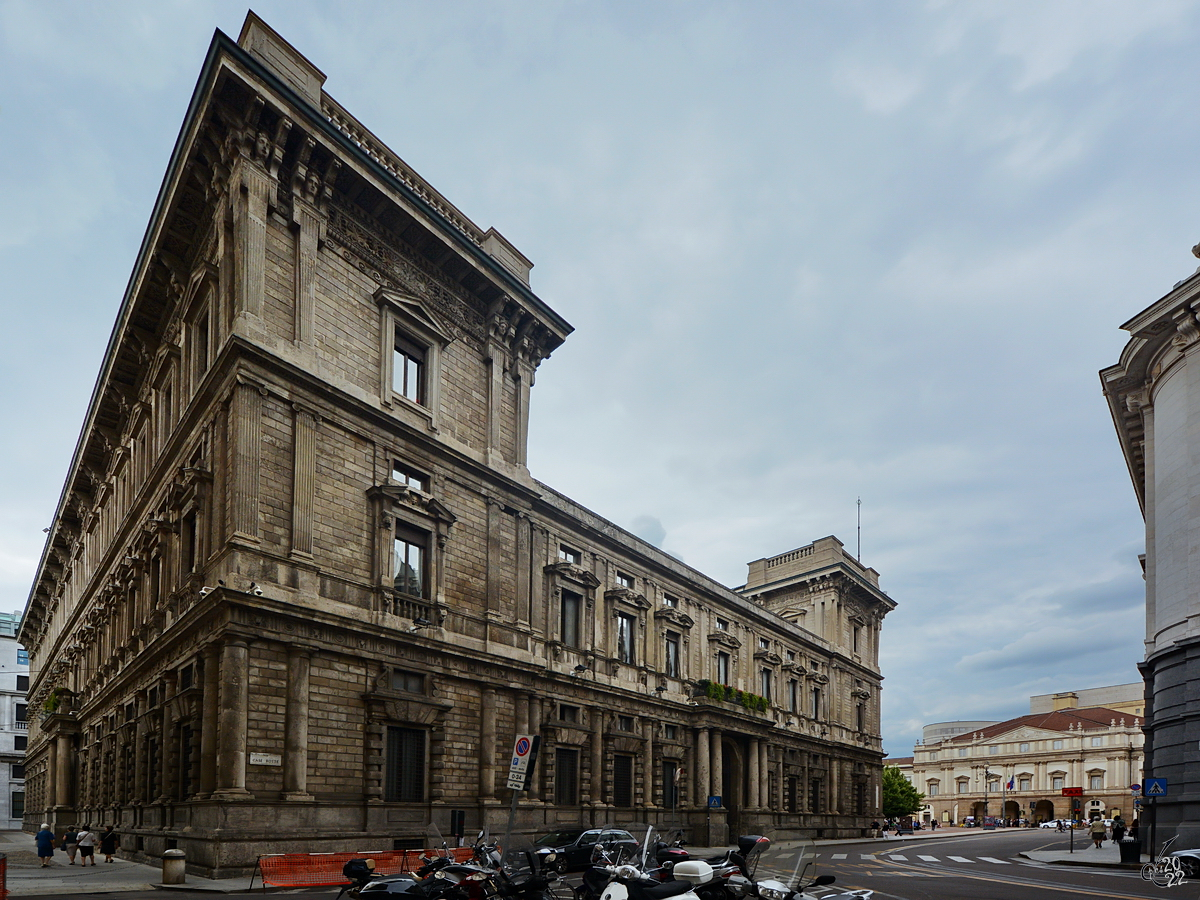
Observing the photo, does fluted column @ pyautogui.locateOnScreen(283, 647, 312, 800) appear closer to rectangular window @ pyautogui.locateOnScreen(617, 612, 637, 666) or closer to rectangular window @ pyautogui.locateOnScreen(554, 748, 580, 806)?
rectangular window @ pyautogui.locateOnScreen(554, 748, 580, 806)

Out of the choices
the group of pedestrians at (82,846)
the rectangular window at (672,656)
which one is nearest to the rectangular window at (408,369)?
the group of pedestrians at (82,846)

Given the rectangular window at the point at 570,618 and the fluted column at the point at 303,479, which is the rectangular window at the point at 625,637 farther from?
the fluted column at the point at 303,479

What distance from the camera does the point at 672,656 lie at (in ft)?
144

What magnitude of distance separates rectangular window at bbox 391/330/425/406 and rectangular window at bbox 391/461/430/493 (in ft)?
7.67

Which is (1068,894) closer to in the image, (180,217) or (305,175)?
(305,175)

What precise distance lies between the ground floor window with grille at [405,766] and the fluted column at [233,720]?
492 cm

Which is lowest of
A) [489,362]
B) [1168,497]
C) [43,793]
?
[43,793]

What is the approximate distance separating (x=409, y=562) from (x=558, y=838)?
29.5 ft

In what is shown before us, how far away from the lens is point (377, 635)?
25.7 m

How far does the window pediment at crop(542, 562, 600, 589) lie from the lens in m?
35.0

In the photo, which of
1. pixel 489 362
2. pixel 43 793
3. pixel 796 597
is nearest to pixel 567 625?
pixel 489 362

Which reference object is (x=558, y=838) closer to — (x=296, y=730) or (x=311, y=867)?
(x=311, y=867)

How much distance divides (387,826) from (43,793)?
137ft

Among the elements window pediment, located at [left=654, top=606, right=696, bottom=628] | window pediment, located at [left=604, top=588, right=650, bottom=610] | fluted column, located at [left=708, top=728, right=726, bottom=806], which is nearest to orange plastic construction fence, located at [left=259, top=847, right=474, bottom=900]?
window pediment, located at [left=604, top=588, right=650, bottom=610]
